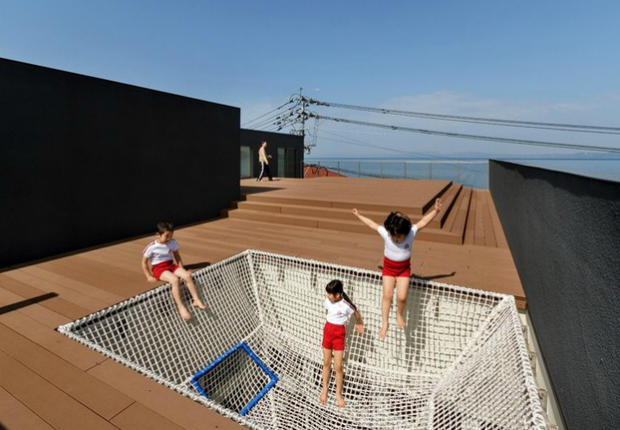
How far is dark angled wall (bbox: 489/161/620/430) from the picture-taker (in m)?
1.84

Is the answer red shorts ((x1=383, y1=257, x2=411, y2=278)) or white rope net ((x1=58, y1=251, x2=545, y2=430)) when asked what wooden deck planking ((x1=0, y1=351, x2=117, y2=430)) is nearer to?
white rope net ((x1=58, y1=251, x2=545, y2=430))

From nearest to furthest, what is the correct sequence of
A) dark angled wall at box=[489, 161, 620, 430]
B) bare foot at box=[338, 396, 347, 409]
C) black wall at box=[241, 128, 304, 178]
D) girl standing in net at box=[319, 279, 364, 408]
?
dark angled wall at box=[489, 161, 620, 430], girl standing in net at box=[319, 279, 364, 408], bare foot at box=[338, 396, 347, 409], black wall at box=[241, 128, 304, 178]

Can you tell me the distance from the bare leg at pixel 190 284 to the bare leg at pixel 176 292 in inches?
4.0

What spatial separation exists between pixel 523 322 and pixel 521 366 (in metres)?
1.58

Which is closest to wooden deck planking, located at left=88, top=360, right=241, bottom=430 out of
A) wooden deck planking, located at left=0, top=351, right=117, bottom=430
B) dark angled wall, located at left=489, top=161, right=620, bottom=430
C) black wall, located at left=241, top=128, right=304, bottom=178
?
wooden deck planking, located at left=0, top=351, right=117, bottom=430

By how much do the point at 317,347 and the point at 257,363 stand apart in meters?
1.00

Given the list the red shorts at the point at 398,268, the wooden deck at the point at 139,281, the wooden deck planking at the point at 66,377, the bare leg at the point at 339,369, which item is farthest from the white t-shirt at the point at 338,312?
the wooden deck planking at the point at 66,377

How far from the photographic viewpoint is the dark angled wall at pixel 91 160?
211 inches

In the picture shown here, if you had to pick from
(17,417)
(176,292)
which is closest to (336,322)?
(176,292)

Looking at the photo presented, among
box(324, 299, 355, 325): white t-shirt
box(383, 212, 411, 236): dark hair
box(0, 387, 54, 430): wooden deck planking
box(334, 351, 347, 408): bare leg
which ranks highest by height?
box(383, 212, 411, 236): dark hair

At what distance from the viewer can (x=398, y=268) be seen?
13.1 ft

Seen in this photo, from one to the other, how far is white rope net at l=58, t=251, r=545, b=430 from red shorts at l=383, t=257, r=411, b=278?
1.90 feet

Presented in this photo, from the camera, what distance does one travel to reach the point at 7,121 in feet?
17.0

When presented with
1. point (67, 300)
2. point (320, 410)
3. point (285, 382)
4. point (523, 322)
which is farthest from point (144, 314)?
point (523, 322)
